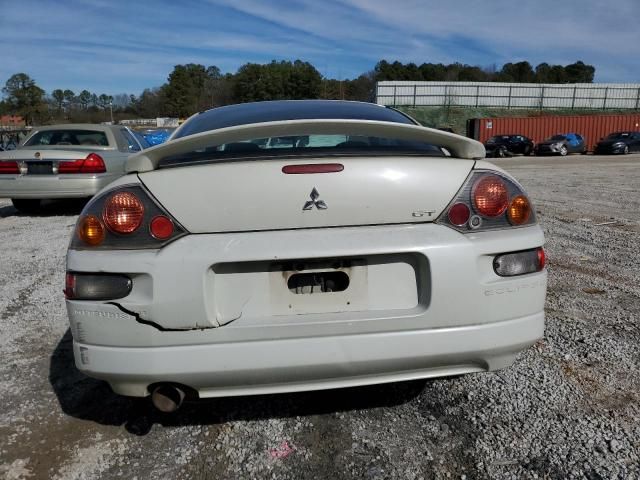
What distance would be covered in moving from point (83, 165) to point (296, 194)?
6.58 metres

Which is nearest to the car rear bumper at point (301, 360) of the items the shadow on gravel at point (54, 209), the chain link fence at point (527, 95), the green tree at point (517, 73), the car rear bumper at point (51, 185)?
the car rear bumper at point (51, 185)

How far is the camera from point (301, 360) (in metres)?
1.79

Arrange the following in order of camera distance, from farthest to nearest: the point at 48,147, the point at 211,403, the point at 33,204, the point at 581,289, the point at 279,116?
the point at 33,204
the point at 48,147
the point at 581,289
the point at 279,116
the point at 211,403

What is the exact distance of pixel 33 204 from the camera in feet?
27.3

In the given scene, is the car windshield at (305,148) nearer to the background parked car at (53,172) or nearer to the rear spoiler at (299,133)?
the rear spoiler at (299,133)

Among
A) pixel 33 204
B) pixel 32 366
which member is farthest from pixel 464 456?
pixel 33 204

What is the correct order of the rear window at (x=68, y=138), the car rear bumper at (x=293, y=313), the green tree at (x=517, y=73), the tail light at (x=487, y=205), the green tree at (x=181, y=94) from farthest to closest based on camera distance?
the green tree at (x=517, y=73) < the green tree at (x=181, y=94) < the rear window at (x=68, y=138) < the tail light at (x=487, y=205) < the car rear bumper at (x=293, y=313)

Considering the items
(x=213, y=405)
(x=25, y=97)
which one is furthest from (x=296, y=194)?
(x=25, y=97)

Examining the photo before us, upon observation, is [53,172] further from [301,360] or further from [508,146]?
[508,146]

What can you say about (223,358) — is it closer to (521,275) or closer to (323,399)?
(323,399)

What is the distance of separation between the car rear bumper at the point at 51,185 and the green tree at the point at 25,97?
3021 inches

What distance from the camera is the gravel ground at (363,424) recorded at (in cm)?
195

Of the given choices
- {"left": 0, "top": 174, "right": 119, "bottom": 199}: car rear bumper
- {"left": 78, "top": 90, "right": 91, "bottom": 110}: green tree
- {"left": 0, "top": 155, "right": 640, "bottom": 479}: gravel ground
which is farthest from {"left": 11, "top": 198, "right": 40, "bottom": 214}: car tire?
{"left": 78, "top": 90, "right": 91, "bottom": 110}: green tree

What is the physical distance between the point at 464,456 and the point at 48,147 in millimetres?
7733
